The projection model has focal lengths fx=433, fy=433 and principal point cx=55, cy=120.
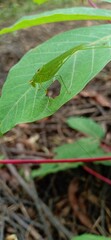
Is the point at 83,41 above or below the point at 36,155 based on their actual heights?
above

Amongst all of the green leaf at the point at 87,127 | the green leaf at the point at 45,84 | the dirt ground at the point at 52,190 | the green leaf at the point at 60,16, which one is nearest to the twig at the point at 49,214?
the dirt ground at the point at 52,190

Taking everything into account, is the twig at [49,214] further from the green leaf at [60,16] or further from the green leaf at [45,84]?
the green leaf at [60,16]

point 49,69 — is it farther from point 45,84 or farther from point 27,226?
point 27,226

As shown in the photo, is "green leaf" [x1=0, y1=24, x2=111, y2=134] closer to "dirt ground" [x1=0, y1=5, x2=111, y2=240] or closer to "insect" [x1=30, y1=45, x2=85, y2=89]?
"insect" [x1=30, y1=45, x2=85, y2=89]

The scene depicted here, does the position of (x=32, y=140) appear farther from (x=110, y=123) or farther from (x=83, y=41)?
(x=83, y=41)

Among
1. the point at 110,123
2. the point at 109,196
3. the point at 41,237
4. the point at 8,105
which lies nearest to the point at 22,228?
the point at 41,237

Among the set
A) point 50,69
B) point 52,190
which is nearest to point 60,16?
point 50,69

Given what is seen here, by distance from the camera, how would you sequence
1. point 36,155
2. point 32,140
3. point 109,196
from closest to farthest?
point 109,196, point 36,155, point 32,140
